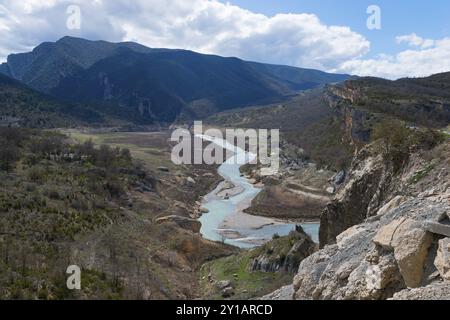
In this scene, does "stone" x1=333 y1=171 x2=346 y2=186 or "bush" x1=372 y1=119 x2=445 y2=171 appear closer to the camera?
"bush" x1=372 y1=119 x2=445 y2=171

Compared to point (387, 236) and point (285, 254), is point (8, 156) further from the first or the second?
point (387, 236)

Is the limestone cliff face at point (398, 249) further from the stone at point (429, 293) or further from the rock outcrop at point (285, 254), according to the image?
the rock outcrop at point (285, 254)

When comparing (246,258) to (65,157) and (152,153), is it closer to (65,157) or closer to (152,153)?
(65,157)

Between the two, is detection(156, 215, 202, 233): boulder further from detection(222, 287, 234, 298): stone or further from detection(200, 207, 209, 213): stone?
detection(222, 287, 234, 298): stone

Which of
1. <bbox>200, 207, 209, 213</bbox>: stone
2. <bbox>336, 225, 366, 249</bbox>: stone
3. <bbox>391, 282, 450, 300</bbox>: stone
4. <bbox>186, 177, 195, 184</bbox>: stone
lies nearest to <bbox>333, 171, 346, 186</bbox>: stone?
<bbox>200, 207, 209, 213</bbox>: stone

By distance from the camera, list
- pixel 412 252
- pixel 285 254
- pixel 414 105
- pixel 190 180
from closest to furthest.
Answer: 1. pixel 412 252
2. pixel 285 254
3. pixel 414 105
4. pixel 190 180

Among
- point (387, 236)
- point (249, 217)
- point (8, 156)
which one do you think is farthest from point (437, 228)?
point (8, 156)

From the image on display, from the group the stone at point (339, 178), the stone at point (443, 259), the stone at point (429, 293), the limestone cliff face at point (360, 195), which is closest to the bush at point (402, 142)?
the limestone cliff face at point (360, 195)

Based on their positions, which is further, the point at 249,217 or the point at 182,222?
the point at 249,217
